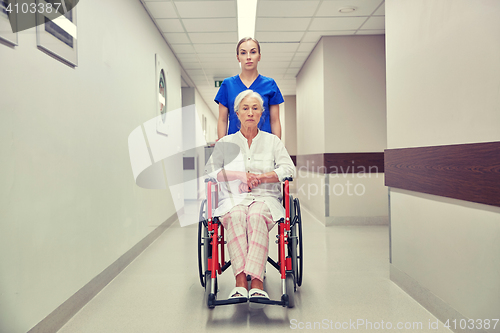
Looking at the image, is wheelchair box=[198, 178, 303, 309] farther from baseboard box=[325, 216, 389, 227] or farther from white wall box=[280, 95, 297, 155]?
white wall box=[280, 95, 297, 155]

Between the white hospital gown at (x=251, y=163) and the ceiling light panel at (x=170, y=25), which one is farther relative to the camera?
the ceiling light panel at (x=170, y=25)

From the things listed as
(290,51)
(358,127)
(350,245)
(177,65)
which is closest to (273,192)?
(350,245)

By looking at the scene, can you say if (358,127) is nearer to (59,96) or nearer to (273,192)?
(273,192)

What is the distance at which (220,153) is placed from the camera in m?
2.21

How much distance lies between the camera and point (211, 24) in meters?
4.22

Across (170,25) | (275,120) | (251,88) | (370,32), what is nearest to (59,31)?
(251,88)

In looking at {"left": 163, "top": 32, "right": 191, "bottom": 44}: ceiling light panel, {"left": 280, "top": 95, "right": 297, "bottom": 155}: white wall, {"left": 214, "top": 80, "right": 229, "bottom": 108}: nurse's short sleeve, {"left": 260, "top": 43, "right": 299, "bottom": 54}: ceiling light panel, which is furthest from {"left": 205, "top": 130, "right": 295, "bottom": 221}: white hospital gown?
{"left": 280, "top": 95, "right": 297, "bottom": 155}: white wall

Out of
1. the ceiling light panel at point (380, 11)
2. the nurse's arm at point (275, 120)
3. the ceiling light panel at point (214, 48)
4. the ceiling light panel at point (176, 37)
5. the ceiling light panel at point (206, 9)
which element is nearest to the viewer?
the nurse's arm at point (275, 120)

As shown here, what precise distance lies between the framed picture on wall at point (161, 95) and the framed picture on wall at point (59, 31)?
2136 mm

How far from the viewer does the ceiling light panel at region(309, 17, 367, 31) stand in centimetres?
414

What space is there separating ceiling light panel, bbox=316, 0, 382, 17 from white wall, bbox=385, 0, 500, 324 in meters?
1.35

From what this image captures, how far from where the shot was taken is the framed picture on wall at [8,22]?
1.40 meters

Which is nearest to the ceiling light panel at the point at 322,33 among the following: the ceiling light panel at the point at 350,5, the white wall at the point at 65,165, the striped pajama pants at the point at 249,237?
the ceiling light panel at the point at 350,5

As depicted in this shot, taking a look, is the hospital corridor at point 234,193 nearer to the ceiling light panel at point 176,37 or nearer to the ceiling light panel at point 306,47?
the ceiling light panel at point 176,37
